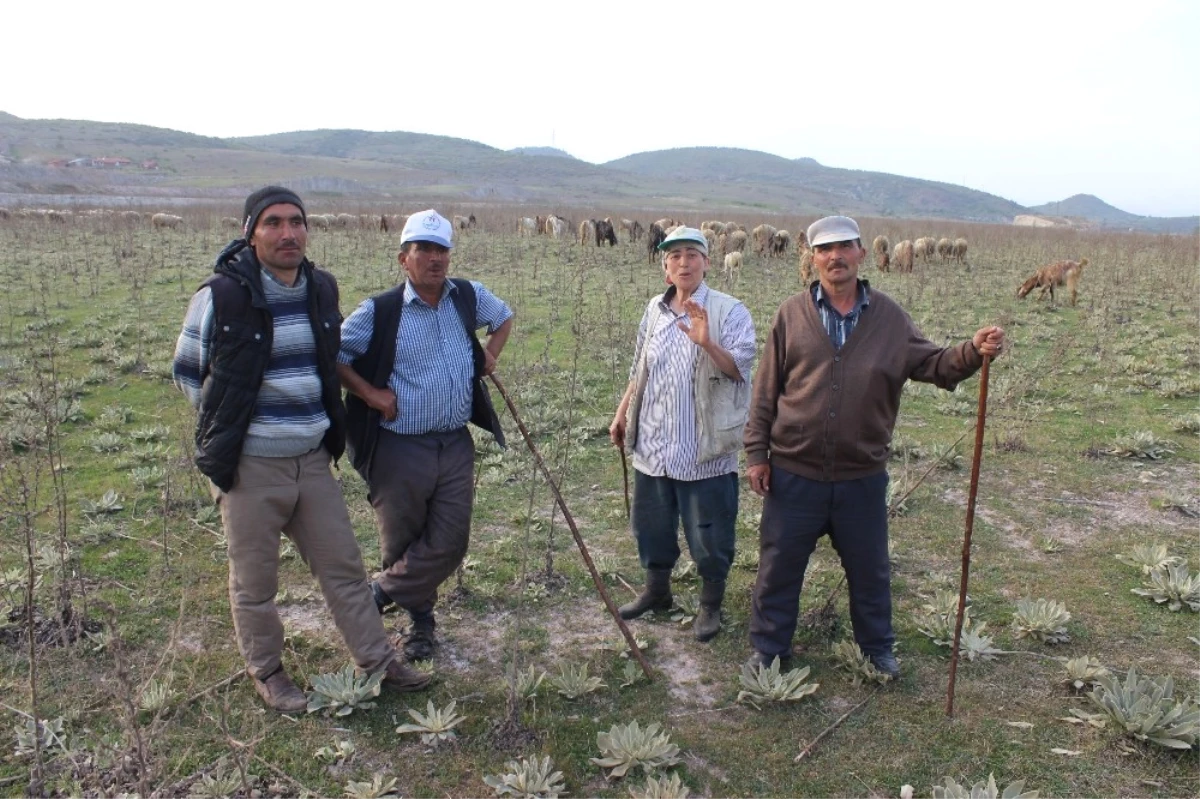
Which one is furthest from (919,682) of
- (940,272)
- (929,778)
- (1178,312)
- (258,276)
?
(940,272)

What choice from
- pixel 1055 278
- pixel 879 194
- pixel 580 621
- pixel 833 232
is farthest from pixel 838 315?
pixel 879 194

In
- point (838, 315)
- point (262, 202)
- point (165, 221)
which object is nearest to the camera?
point (262, 202)

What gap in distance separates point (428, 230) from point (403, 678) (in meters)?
2.03

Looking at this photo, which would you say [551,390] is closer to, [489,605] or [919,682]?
[489,605]

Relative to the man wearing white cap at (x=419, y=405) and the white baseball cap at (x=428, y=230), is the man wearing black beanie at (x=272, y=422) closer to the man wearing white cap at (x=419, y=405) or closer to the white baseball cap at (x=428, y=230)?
the man wearing white cap at (x=419, y=405)

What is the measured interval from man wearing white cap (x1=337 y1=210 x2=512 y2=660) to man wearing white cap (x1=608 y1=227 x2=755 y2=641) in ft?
2.60

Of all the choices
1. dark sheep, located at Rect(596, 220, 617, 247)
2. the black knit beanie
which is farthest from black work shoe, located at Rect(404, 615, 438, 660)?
dark sheep, located at Rect(596, 220, 617, 247)

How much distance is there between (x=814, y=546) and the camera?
144 inches

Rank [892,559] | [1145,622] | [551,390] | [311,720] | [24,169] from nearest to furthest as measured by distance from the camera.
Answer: [311,720] → [1145,622] → [892,559] → [551,390] → [24,169]

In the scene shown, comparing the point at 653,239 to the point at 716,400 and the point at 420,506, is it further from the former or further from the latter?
the point at 420,506

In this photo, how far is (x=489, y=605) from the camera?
460cm

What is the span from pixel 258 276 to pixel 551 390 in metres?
6.24

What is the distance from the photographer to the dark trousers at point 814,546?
3.56m

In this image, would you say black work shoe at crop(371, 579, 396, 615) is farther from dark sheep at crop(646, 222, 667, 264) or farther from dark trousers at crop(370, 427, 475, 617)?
dark sheep at crop(646, 222, 667, 264)
